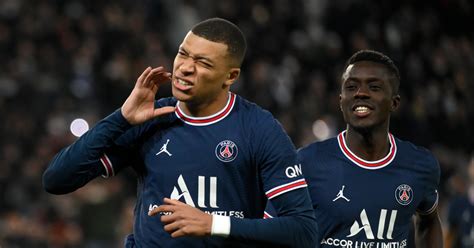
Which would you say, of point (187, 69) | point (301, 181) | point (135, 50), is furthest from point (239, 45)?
point (135, 50)

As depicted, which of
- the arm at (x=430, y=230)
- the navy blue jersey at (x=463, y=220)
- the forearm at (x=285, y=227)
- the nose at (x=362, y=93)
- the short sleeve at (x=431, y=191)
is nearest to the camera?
the forearm at (x=285, y=227)

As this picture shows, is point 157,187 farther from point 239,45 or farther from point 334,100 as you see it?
point 334,100

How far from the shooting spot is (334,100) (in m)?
15.6

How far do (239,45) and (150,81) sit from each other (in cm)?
46

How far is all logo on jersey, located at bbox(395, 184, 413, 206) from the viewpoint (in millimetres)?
5727

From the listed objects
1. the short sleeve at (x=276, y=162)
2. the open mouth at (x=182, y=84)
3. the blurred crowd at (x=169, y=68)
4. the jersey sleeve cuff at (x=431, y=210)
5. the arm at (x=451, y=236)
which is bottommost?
the short sleeve at (x=276, y=162)

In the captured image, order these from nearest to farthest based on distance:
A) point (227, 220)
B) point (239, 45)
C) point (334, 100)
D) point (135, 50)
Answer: point (227, 220) < point (239, 45) < point (135, 50) < point (334, 100)

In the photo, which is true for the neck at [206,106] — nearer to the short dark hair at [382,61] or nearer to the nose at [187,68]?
the nose at [187,68]

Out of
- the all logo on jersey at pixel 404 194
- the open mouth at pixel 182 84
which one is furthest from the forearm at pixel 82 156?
the all logo on jersey at pixel 404 194

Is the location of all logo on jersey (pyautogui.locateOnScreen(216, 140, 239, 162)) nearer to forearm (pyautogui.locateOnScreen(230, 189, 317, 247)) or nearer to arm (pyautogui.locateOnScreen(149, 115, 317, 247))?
arm (pyautogui.locateOnScreen(149, 115, 317, 247))

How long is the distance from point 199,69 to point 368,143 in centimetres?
150

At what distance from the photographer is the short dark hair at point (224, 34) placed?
189 inches

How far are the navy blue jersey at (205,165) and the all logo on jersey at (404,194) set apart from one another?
110cm

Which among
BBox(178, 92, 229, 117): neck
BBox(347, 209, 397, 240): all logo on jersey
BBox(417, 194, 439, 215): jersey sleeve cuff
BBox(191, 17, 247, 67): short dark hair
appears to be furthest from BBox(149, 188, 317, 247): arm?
BBox(417, 194, 439, 215): jersey sleeve cuff
